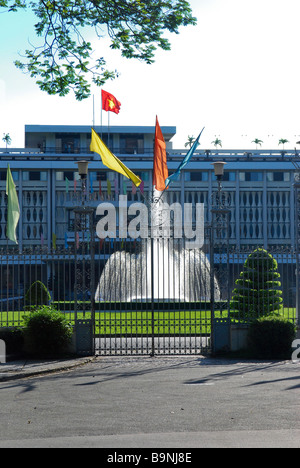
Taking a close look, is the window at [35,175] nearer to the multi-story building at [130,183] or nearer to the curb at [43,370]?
the multi-story building at [130,183]

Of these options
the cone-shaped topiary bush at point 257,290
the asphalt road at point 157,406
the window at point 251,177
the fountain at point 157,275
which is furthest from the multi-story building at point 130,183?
the asphalt road at point 157,406

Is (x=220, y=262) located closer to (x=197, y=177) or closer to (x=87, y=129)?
(x=197, y=177)

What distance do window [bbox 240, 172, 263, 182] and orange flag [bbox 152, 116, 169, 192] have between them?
68346mm

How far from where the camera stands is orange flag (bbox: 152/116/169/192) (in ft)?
70.1

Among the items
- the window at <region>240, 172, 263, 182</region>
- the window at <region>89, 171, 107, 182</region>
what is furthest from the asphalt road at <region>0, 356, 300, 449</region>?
the window at <region>240, 172, 263, 182</region>

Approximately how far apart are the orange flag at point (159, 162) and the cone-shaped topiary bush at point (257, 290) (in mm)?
4661

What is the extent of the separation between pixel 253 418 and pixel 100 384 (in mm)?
4141

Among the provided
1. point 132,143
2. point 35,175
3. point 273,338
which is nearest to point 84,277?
point 273,338

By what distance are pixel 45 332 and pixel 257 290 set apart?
5676mm

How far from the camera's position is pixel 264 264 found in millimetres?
18266

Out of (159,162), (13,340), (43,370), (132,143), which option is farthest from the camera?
(132,143)

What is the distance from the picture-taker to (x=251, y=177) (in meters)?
89.7

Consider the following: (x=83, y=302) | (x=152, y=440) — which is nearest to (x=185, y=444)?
(x=152, y=440)
